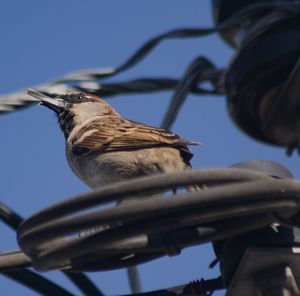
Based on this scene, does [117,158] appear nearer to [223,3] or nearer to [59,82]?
[59,82]

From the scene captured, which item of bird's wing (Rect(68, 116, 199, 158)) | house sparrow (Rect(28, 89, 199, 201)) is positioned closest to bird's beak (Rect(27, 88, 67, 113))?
house sparrow (Rect(28, 89, 199, 201))

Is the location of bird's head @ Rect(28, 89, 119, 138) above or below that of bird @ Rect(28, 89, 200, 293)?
above

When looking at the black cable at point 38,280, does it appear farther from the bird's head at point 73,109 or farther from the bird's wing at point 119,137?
the bird's head at point 73,109

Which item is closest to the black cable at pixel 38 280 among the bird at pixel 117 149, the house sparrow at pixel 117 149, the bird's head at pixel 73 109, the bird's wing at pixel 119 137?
the bird at pixel 117 149

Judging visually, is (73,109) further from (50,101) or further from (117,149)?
(117,149)

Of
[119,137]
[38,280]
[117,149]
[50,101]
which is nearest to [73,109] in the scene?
[50,101]

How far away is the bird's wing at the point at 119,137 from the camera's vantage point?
5.04 metres

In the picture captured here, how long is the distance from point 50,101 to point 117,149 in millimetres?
788

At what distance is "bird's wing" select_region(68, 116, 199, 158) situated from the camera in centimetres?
504

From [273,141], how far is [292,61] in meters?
0.50

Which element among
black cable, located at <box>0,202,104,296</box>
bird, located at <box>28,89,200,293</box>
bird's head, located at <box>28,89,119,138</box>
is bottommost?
black cable, located at <box>0,202,104,296</box>

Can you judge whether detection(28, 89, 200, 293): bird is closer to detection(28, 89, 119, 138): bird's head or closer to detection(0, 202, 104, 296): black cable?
detection(28, 89, 119, 138): bird's head

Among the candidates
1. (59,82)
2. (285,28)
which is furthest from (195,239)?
(59,82)

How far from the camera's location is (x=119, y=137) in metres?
5.59
